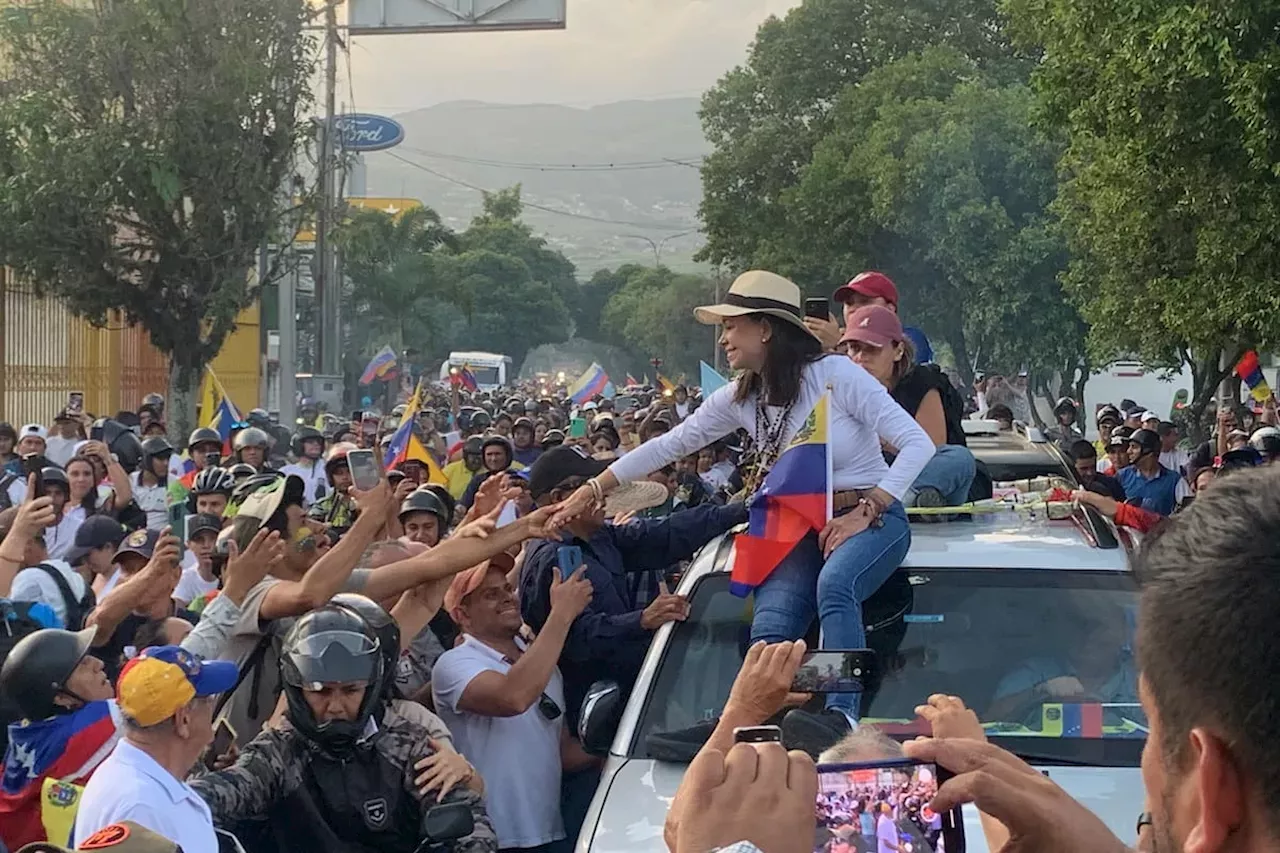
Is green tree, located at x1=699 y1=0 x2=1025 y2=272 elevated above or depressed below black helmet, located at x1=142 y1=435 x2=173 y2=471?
above

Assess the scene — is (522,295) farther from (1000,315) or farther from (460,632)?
(460,632)

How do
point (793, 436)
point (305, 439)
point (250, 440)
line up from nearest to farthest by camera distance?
1. point (793, 436)
2. point (250, 440)
3. point (305, 439)

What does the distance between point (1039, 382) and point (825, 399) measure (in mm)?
42236

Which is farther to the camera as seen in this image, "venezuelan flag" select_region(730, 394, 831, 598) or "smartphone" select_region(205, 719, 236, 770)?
"venezuelan flag" select_region(730, 394, 831, 598)

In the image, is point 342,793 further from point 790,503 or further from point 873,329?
point 873,329

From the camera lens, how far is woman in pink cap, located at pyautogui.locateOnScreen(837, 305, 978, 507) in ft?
20.5

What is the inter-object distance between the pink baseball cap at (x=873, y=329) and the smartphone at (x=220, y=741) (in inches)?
105

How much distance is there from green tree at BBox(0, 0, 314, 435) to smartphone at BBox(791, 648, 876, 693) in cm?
1908

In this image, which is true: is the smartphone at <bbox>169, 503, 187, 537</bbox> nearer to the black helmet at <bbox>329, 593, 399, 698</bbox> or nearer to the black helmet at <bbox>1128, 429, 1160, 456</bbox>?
the black helmet at <bbox>329, 593, 399, 698</bbox>

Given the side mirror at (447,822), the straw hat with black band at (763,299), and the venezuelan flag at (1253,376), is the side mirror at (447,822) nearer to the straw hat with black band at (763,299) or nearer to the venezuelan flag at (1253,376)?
the straw hat with black band at (763,299)

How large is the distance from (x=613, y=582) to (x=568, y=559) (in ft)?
0.68

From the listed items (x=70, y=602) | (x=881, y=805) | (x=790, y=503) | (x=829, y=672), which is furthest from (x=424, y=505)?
(x=881, y=805)

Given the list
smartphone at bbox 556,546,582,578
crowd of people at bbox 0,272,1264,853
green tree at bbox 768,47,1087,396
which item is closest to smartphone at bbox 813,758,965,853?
crowd of people at bbox 0,272,1264,853

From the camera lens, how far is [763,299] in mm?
5305
